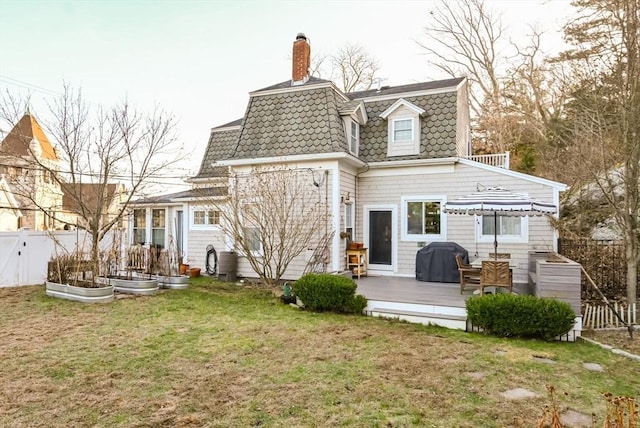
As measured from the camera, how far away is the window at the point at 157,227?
589 inches

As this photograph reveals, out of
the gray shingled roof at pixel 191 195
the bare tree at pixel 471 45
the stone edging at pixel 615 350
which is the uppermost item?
the bare tree at pixel 471 45

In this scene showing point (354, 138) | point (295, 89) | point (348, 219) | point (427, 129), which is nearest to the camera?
point (348, 219)

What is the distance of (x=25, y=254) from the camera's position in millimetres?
11273

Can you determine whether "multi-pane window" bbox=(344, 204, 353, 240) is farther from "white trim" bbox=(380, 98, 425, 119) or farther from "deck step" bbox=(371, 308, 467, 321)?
"deck step" bbox=(371, 308, 467, 321)

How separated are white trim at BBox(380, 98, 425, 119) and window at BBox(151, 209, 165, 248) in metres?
9.36

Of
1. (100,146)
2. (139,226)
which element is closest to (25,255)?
(100,146)

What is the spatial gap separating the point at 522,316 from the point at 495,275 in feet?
4.38

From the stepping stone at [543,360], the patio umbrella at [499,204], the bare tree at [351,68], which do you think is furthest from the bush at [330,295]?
the bare tree at [351,68]

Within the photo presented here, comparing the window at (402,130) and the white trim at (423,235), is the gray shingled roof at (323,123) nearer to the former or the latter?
the window at (402,130)

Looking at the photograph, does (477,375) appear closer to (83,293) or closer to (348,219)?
(348,219)

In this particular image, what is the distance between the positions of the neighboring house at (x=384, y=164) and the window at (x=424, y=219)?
0.09 feet

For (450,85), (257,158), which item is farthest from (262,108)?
(450,85)

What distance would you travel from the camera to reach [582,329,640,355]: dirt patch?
5875 millimetres

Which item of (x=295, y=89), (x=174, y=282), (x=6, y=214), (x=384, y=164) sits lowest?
(x=174, y=282)
